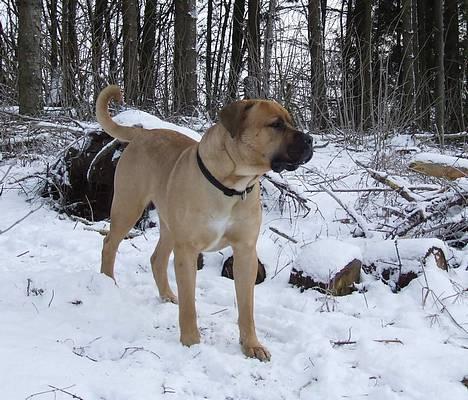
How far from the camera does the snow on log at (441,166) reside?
5523mm

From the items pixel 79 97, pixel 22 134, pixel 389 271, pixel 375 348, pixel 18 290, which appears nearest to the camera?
pixel 375 348

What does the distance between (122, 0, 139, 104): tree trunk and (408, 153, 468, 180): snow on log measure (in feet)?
16.7

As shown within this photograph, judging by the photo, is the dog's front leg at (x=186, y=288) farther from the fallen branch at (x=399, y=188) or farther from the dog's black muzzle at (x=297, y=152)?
the fallen branch at (x=399, y=188)

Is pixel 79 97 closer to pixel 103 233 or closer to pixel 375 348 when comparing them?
pixel 103 233

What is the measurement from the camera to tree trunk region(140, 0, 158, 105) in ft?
31.3

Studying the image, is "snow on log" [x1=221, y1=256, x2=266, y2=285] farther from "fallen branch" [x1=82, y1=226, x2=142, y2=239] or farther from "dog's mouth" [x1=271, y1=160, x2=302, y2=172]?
"dog's mouth" [x1=271, y1=160, x2=302, y2=172]

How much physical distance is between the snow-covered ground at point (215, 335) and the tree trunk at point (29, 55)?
413 centimetres

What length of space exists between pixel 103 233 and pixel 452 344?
3441 millimetres

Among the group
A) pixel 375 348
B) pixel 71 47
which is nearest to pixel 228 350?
pixel 375 348

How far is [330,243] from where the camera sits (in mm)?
4133

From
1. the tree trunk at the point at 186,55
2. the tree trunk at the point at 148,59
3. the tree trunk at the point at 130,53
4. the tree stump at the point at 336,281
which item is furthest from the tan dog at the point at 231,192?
the tree trunk at the point at 186,55

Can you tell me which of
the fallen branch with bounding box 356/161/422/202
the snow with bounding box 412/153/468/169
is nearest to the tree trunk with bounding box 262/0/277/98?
the snow with bounding box 412/153/468/169

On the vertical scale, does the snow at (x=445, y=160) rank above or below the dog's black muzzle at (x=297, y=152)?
below

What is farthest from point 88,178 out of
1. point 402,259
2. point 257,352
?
point 257,352
